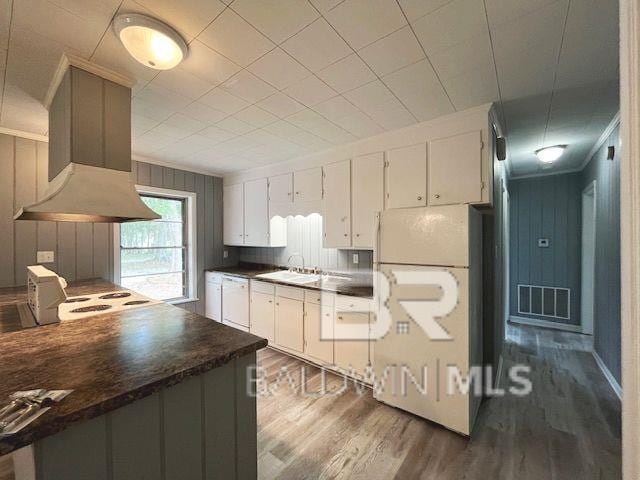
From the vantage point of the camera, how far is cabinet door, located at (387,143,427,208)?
247 cm

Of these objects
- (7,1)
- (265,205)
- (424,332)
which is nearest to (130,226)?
(265,205)

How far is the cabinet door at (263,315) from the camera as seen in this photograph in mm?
3406

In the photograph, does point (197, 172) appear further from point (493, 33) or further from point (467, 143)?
point (493, 33)

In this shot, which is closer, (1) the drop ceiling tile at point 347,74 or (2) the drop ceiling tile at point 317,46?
(2) the drop ceiling tile at point 317,46

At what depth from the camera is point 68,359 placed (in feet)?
3.57

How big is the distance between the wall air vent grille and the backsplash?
10.3 ft

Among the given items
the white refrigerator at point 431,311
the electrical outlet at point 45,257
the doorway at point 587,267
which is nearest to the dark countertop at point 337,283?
the white refrigerator at point 431,311

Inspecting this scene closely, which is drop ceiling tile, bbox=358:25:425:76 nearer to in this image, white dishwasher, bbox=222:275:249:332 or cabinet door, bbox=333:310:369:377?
cabinet door, bbox=333:310:369:377

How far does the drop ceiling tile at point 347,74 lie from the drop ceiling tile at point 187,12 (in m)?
0.67

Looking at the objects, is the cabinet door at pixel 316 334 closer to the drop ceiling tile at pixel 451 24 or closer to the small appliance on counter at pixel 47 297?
the small appliance on counter at pixel 47 297

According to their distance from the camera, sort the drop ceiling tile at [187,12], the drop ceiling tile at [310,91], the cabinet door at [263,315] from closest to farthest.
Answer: the drop ceiling tile at [187,12]
the drop ceiling tile at [310,91]
the cabinet door at [263,315]

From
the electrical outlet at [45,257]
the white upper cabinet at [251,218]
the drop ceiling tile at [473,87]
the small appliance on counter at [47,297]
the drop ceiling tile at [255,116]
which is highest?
the drop ceiling tile at [255,116]

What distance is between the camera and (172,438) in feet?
3.33

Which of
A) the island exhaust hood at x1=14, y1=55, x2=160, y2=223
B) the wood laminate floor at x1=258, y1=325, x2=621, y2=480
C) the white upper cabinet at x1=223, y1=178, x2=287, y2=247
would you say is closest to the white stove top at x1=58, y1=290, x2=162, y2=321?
the island exhaust hood at x1=14, y1=55, x2=160, y2=223
